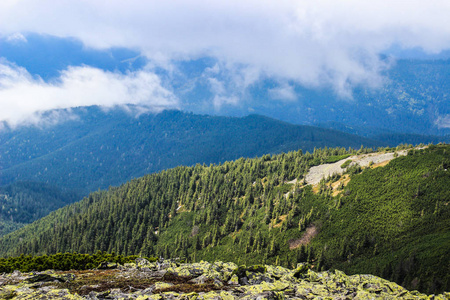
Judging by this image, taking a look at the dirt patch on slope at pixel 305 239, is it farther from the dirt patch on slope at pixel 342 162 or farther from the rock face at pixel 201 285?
the rock face at pixel 201 285

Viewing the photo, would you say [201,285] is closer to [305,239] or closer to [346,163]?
[305,239]

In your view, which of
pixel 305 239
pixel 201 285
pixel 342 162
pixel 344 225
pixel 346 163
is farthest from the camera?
pixel 342 162

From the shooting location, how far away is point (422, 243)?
94.1 meters

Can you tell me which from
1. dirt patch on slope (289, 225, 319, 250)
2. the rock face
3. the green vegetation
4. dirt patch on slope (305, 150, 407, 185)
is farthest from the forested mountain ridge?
the rock face

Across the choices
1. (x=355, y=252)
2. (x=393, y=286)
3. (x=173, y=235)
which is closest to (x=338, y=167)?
(x=355, y=252)

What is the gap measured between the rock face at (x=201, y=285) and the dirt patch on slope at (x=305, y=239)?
6815cm

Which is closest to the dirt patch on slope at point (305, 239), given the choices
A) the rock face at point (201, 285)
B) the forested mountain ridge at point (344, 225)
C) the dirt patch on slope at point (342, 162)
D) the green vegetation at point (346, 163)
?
the forested mountain ridge at point (344, 225)

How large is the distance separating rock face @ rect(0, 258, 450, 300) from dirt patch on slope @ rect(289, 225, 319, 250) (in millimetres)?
68151

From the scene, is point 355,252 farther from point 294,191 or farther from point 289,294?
point 289,294

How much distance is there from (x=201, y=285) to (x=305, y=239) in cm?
9128

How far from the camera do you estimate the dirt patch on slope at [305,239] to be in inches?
4956

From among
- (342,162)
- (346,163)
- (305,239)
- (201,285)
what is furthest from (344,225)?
(201,285)

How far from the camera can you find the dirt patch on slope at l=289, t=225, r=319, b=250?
125875 mm

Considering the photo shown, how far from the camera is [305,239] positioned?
127312 millimetres
